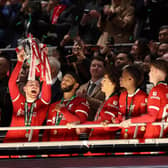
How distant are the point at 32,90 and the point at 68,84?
398 mm

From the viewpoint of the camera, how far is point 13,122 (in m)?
5.77

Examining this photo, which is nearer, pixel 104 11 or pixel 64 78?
pixel 64 78

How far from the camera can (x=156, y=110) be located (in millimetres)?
5188

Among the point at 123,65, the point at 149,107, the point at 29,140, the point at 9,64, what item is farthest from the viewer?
the point at 9,64

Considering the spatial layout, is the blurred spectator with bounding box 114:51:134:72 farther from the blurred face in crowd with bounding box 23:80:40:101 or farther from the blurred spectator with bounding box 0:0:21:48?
the blurred spectator with bounding box 0:0:21:48

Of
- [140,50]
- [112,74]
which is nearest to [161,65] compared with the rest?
[112,74]

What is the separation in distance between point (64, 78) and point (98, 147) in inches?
36.2

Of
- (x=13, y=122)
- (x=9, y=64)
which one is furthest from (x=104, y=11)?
(x=13, y=122)

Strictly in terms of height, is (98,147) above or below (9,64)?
below

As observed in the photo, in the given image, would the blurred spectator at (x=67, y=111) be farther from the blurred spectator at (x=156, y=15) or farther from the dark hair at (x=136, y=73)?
the blurred spectator at (x=156, y=15)

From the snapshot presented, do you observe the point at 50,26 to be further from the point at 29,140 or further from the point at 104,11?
the point at 29,140

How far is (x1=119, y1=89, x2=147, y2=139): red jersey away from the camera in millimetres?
5383

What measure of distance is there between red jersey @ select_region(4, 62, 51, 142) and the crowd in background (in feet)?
0.09

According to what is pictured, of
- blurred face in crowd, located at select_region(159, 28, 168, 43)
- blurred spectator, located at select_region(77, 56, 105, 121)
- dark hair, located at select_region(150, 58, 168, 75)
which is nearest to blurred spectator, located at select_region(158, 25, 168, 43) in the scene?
blurred face in crowd, located at select_region(159, 28, 168, 43)
